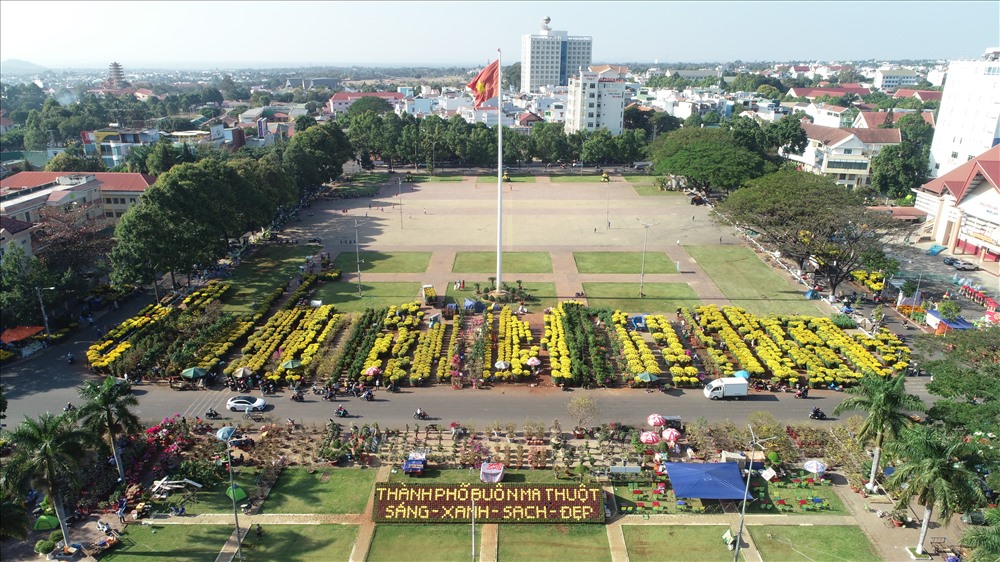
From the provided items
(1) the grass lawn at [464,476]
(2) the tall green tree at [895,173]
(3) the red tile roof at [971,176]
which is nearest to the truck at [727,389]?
(1) the grass lawn at [464,476]

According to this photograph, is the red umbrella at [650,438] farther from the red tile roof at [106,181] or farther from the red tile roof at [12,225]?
the red tile roof at [106,181]

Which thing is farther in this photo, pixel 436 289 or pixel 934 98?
pixel 934 98

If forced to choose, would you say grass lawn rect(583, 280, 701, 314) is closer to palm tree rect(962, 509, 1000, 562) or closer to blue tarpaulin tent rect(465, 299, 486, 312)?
blue tarpaulin tent rect(465, 299, 486, 312)

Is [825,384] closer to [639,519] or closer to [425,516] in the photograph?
[639,519]

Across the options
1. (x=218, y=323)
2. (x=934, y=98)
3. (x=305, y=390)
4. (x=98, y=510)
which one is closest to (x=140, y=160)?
(x=218, y=323)

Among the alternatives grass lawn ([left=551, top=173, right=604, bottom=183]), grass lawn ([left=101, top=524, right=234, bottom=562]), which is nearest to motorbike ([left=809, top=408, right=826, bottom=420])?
grass lawn ([left=101, top=524, right=234, bottom=562])
